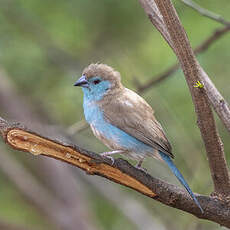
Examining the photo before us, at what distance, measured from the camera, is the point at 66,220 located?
26.1 ft

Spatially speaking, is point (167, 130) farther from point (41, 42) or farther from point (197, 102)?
point (197, 102)

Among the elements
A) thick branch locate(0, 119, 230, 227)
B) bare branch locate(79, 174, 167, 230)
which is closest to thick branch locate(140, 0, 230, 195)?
thick branch locate(0, 119, 230, 227)

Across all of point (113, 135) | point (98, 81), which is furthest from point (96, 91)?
point (113, 135)

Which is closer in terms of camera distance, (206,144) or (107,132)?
(206,144)

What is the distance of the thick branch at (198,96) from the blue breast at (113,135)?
890mm

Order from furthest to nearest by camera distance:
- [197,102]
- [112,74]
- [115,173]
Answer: [112,74], [115,173], [197,102]

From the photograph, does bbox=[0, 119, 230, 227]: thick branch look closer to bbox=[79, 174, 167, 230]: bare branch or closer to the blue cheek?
the blue cheek

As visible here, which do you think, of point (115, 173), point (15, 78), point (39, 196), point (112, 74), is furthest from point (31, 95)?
point (115, 173)

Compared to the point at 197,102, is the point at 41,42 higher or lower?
higher

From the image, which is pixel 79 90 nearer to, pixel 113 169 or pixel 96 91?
pixel 96 91

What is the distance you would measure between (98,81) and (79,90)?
1.78 metres

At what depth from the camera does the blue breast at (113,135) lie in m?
4.64

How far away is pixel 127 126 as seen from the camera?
4.70 metres

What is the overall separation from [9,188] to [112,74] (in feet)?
11.8
